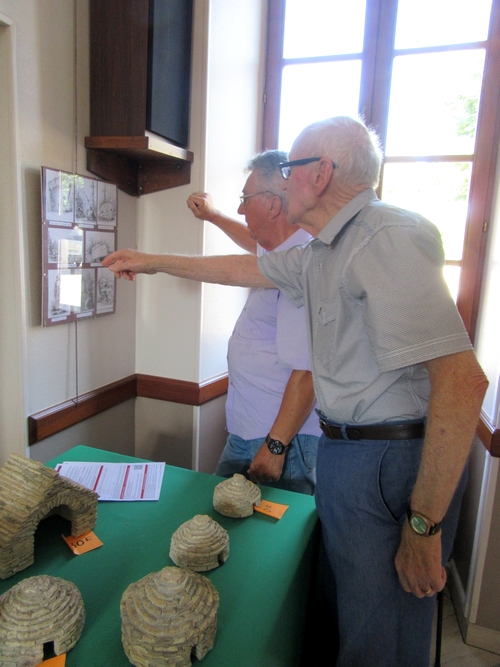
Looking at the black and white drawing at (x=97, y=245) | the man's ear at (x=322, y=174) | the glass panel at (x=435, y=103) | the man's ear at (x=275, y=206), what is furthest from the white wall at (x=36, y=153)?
the glass panel at (x=435, y=103)

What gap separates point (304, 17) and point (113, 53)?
46.8 inches

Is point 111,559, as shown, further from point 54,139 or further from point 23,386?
point 54,139

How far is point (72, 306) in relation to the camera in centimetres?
166

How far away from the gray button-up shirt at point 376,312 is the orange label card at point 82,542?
1.98 feet

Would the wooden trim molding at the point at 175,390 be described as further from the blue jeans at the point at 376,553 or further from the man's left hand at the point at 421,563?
the man's left hand at the point at 421,563

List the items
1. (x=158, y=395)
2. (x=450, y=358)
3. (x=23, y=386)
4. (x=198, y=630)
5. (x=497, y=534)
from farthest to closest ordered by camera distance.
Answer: (x=158, y=395) → (x=497, y=534) → (x=23, y=386) → (x=450, y=358) → (x=198, y=630)

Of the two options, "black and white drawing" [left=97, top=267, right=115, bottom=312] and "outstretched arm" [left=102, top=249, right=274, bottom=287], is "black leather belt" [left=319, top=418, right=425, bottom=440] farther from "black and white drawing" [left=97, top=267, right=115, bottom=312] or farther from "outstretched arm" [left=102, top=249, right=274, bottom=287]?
"black and white drawing" [left=97, top=267, right=115, bottom=312]

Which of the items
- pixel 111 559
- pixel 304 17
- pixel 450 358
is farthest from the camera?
pixel 304 17

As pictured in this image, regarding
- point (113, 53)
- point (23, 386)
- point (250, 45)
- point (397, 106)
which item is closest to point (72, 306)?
point (23, 386)

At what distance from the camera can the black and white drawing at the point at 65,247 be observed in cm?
153

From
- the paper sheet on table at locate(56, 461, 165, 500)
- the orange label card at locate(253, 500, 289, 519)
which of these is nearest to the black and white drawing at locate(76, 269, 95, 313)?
the paper sheet on table at locate(56, 461, 165, 500)

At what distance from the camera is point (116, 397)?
199 cm

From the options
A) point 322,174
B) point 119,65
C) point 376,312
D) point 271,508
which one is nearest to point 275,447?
point 271,508

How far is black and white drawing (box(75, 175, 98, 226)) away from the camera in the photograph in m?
1.62
